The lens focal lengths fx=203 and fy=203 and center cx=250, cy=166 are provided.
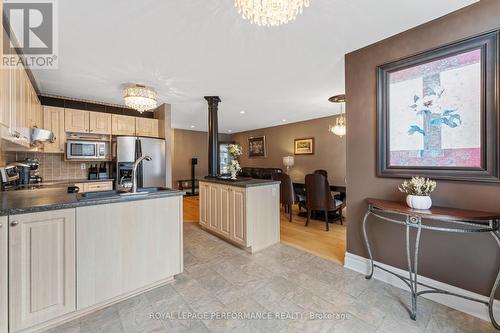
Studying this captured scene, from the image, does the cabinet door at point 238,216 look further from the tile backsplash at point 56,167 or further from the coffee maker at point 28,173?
the tile backsplash at point 56,167

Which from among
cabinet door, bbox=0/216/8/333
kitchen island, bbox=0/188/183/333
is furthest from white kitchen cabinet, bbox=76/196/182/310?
cabinet door, bbox=0/216/8/333

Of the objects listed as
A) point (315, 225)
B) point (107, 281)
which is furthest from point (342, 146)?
point (107, 281)

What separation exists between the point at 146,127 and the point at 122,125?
0.45 meters

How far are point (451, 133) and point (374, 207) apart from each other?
34.4 inches

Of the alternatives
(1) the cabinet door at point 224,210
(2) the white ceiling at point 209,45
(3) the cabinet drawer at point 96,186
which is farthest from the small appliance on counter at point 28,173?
(1) the cabinet door at point 224,210

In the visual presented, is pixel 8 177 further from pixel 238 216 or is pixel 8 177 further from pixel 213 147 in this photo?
pixel 238 216

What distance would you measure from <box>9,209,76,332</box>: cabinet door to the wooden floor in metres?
2.54

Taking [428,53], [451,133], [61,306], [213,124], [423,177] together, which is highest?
[428,53]

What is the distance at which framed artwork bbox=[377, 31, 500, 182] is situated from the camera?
156cm

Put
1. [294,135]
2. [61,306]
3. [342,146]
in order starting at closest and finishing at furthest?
[61,306]
[342,146]
[294,135]

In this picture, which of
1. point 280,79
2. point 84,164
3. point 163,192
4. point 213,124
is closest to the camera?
point 163,192

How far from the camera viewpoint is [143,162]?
13.2ft

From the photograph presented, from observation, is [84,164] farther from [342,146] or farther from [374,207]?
[342,146]

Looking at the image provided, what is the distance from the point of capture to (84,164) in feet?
13.5
